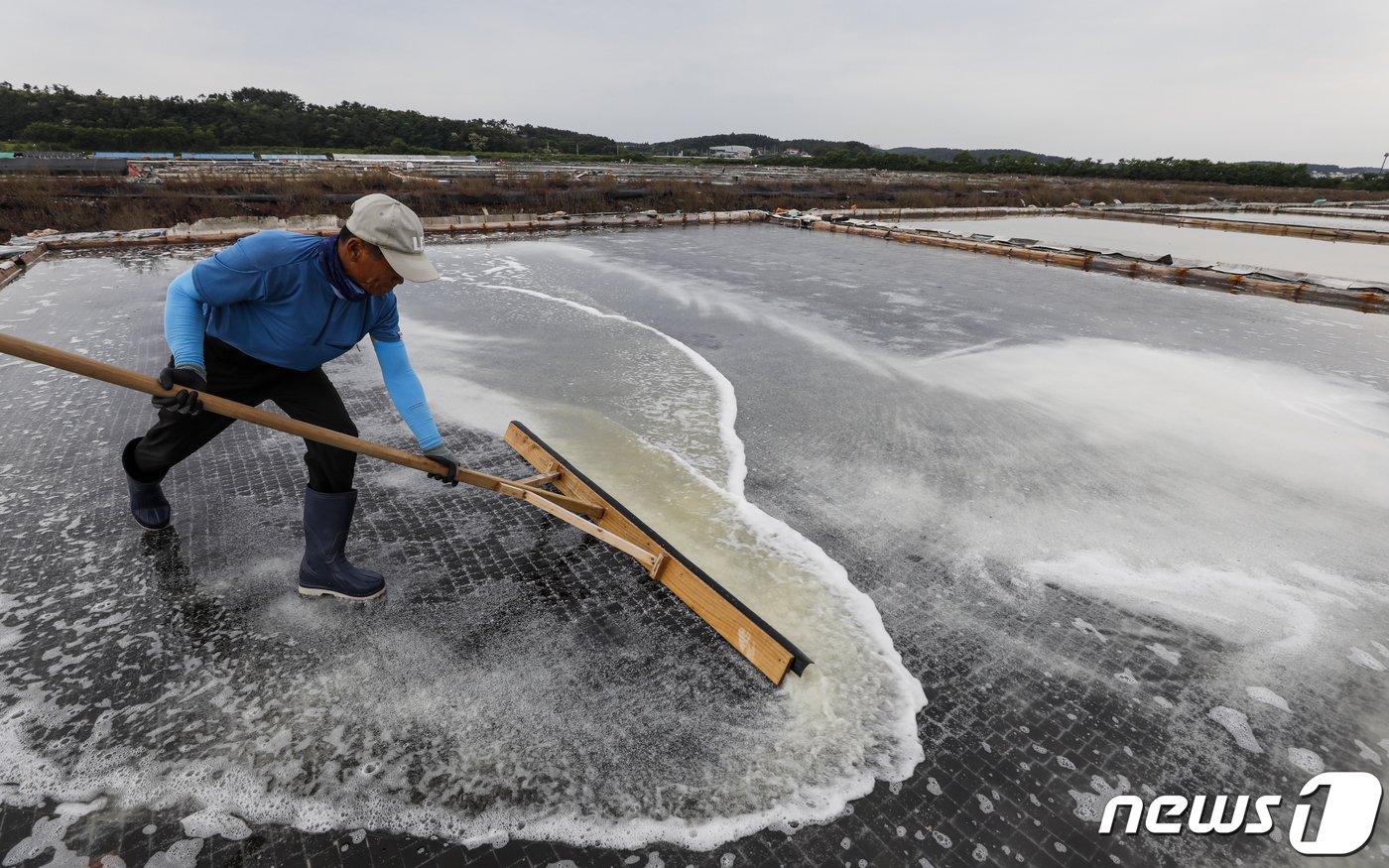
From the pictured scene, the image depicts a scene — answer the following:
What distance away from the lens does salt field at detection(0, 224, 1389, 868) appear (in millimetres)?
1792

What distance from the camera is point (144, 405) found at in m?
4.31

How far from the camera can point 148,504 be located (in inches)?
113

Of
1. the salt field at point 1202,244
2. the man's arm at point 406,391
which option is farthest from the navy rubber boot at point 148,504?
the salt field at point 1202,244

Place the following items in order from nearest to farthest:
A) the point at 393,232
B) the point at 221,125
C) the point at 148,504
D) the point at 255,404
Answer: the point at 393,232
the point at 255,404
the point at 148,504
the point at 221,125

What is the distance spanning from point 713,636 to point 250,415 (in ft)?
6.09

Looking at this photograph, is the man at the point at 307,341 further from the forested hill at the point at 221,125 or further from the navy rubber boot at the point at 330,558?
the forested hill at the point at 221,125

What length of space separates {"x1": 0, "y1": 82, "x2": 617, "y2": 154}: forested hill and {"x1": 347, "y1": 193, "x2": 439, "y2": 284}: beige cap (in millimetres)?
46256

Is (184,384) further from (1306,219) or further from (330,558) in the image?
(1306,219)

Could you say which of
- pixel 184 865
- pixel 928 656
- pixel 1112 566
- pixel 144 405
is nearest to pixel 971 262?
pixel 1112 566

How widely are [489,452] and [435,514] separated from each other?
77cm

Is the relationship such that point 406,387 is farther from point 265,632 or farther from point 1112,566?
point 1112,566

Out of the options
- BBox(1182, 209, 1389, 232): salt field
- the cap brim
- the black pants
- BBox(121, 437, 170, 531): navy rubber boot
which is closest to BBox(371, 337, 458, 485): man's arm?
the black pants

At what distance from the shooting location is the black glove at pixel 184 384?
2004 millimetres

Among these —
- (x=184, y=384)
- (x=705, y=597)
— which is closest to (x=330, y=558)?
(x=184, y=384)
